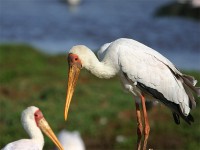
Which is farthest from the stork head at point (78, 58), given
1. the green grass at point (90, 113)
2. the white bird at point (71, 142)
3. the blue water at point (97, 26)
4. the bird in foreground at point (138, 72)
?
the blue water at point (97, 26)

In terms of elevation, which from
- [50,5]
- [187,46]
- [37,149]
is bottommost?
[50,5]

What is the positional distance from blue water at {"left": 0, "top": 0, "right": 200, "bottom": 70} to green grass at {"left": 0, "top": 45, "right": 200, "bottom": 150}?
4195mm

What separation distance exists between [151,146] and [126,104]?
5.16 ft

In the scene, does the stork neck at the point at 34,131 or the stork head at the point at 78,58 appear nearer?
the stork head at the point at 78,58

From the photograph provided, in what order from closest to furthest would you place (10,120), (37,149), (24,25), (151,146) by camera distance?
(37,149) < (151,146) < (10,120) < (24,25)

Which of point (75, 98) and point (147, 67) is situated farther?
point (75, 98)

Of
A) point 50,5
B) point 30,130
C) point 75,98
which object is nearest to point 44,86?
point 75,98

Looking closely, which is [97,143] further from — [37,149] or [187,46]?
[187,46]

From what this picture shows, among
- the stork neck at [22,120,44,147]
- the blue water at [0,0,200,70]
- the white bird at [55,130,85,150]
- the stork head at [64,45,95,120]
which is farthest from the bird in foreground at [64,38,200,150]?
the blue water at [0,0,200,70]

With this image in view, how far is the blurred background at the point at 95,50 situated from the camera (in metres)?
10.3

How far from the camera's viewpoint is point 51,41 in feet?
64.8

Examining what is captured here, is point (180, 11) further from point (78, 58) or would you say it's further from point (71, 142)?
point (78, 58)

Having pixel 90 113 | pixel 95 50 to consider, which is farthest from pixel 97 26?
pixel 90 113

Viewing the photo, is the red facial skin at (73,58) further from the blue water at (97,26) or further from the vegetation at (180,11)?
the vegetation at (180,11)
